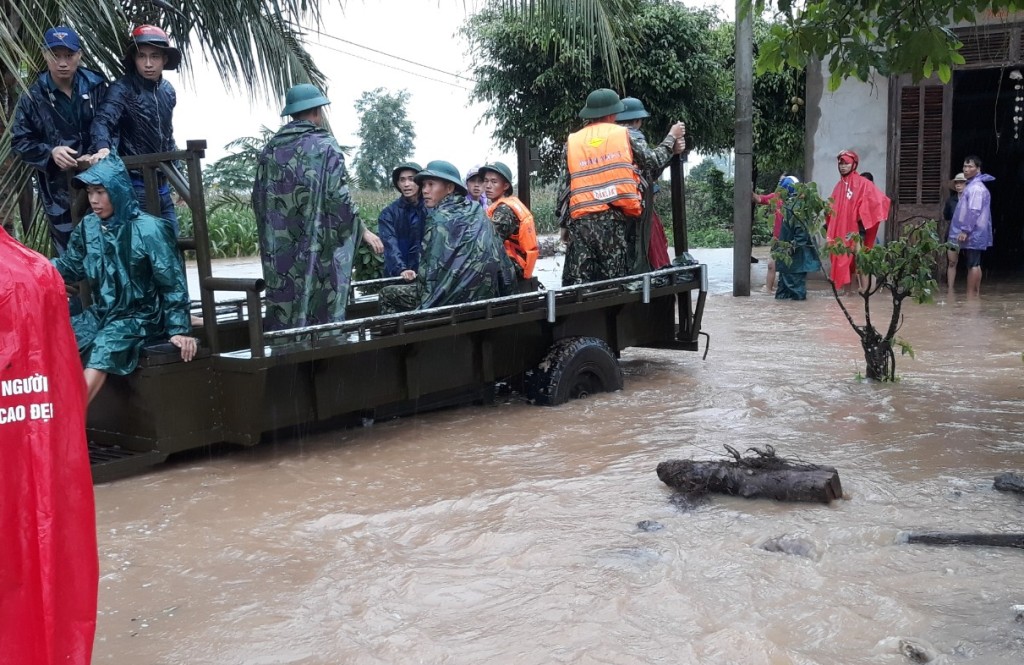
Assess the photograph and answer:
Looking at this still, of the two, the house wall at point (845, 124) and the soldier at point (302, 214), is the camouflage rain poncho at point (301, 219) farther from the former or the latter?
the house wall at point (845, 124)

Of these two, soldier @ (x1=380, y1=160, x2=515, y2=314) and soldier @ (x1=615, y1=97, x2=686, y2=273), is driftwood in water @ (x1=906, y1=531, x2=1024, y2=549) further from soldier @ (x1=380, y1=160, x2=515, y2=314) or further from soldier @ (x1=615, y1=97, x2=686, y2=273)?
soldier @ (x1=615, y1=97, x2=686, y2=273)

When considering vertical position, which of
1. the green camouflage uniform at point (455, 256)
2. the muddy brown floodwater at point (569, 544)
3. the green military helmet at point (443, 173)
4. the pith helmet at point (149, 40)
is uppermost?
the pith helmet at point (149, 40)

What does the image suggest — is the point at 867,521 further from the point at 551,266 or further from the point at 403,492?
the point at 551,266

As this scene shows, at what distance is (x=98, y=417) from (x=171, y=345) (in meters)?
0.62

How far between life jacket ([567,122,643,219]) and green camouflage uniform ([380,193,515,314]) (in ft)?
3.89

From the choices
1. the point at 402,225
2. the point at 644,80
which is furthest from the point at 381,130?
the point at 402,225

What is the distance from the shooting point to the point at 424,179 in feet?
22.0

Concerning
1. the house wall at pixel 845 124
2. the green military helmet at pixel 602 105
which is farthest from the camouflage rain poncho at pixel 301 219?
the house wall at pixel 845 124

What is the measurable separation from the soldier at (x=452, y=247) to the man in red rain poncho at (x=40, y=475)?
4.28 m

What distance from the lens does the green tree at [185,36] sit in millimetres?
5883

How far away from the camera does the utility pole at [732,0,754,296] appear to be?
504 inches

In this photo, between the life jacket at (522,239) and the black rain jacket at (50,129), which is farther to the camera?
the life jacket at (522,239)

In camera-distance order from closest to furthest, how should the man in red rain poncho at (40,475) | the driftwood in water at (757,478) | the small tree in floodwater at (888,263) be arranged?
1. the man in red rain poncho at (40,475)
2. the driftwood in water at (757,478)
3. the small tree in floodwater at (888,263)

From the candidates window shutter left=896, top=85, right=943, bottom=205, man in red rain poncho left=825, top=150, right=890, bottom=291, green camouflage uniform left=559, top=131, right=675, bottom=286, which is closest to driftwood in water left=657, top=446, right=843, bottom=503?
green camouflage uniform left=559, top=131, right=675, bottom=286
